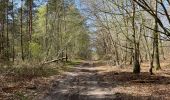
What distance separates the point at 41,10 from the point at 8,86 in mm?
41975

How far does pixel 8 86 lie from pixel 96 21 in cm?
2977

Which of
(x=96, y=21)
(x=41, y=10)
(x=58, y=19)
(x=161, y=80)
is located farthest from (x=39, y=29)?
(x=161, y=80)

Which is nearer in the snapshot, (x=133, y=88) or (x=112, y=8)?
(x=133, y=88)

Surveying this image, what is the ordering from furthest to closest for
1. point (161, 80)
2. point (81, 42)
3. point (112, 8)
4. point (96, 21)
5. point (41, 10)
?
1. point (81, 42)
2. point (41, 10)
3. point (96, 21)
4. point (112, 8)
5. point (161, 80)

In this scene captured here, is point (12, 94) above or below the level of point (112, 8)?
below

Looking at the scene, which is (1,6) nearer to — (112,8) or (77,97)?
(112,8)

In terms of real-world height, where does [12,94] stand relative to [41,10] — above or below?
below

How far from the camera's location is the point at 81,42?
3447 inches

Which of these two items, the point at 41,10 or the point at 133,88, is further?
the point at 41,10

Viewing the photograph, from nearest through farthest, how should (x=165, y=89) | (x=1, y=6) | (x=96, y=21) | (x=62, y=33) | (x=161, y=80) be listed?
(x=165, y=89) → (x=161, y=80) → (x=1, y=6) → (x=96, y=21) → (x=62, y=33)

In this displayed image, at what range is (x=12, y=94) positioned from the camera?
57.6 ft

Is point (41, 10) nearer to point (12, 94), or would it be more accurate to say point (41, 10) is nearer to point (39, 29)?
point (39, 29)

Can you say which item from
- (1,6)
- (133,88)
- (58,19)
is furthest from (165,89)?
(58,19)

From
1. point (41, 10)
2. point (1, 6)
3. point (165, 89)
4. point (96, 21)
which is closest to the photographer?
point (165, 89)
